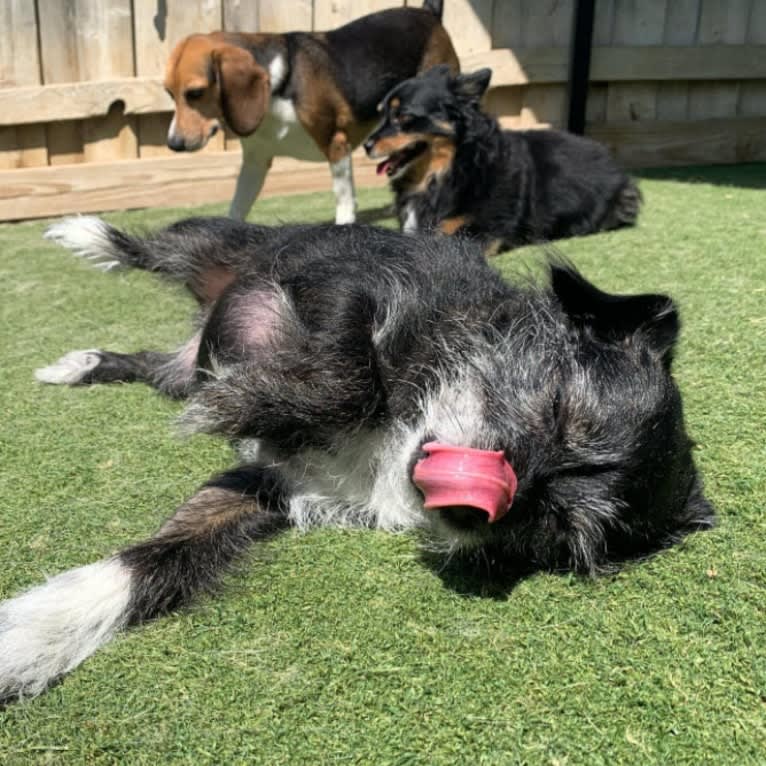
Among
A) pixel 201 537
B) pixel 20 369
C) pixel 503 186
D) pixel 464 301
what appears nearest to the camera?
pixel 201 537

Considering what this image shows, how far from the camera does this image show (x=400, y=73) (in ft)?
19.7

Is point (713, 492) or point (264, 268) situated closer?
point (713, 492)

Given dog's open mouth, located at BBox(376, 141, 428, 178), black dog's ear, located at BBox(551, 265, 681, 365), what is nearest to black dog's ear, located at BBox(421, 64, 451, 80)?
dog's open mouth, located at BBox(376, 141, 428, 178)

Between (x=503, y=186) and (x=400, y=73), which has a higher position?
(x=400, y=73)

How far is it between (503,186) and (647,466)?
3842 millimetres

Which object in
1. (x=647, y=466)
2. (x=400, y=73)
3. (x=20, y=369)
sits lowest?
(x=20, y=369)

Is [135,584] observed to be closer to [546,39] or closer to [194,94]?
[194,94]

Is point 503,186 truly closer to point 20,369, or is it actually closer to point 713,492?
point 20,369

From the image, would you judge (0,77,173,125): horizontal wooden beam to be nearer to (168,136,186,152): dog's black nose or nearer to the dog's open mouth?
(168,136,186,152): dog's black nose

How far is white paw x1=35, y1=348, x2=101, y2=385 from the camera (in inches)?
124

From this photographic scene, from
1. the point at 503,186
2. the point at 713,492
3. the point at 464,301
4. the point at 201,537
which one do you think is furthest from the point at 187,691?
the point at 503,186

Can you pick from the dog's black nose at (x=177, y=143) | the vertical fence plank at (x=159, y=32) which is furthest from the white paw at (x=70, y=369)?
the vertical fence plank at (x=159, y=32)

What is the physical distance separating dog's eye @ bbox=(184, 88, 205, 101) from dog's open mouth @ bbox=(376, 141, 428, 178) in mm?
1172

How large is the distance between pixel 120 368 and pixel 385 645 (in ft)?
6.10
